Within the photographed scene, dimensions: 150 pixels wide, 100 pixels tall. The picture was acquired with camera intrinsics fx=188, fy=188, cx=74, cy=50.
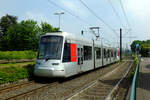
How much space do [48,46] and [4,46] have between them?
53.0 meters

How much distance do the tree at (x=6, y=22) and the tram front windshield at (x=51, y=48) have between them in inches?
2156

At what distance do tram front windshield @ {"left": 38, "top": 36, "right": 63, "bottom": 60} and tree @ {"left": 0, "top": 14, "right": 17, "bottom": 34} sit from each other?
5476 cm

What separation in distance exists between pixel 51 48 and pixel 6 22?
55.6 meters

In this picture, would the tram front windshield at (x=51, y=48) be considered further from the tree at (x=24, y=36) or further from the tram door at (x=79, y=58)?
the tree at (x=24, y=36)

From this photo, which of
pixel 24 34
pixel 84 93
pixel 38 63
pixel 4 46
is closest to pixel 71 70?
pixel 38 63

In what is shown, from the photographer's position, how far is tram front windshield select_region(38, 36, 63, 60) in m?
11.5

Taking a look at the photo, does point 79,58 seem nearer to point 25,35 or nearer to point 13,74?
point 13,74

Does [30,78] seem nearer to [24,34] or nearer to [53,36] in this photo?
[53,36]

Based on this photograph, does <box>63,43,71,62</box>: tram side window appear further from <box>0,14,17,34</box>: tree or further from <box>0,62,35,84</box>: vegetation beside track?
<box>0,14,17,34</box>: tree

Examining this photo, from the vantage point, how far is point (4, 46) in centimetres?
6047

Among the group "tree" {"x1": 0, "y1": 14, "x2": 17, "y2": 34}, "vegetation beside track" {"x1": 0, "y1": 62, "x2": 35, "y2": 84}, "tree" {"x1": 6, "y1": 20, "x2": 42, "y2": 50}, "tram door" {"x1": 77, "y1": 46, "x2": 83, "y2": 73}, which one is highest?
"tree" {"x1": 0, "y1": 14, "x2": 17, "y2": 34}

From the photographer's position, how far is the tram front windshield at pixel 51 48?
11539 mm

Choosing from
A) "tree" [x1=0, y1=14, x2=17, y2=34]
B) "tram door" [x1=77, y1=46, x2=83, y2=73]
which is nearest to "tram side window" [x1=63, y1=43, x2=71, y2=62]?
"tram door" [x1=77, y1=46, x2=83, y2=73]

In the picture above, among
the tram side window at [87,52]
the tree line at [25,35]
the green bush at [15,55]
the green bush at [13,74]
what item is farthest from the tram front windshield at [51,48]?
the tree line at [25,35]
